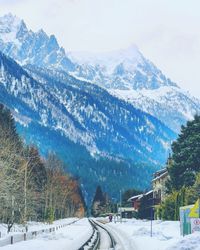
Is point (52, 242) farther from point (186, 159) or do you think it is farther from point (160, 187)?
point (160, 187)

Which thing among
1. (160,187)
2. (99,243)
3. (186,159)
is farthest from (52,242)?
(160,187)

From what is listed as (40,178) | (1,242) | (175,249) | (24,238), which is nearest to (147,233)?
(24,238)

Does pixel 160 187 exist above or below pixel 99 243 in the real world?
above

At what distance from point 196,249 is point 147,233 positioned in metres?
30.8

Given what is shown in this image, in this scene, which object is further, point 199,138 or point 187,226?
point 199,138

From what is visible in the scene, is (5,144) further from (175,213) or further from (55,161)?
(55,161)

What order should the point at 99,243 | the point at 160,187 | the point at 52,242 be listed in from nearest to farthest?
the point at 52,242 → the point at 99,243 → the point at 160,187

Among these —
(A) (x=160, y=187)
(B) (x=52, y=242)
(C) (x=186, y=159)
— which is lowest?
(B) (x=52, y=242)

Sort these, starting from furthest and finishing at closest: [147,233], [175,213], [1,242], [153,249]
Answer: [175,213] → [147,233] → [1,242] → [153,249]

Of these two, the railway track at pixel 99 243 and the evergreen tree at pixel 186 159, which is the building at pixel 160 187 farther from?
the railway track at pixel 99 243

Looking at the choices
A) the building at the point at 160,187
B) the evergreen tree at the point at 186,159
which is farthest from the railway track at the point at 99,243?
the building at the point at 160,187

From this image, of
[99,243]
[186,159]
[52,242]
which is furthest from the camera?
[186,159]

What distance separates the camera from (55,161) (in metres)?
113

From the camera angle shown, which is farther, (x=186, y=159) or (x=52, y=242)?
(x=186, y=159)
